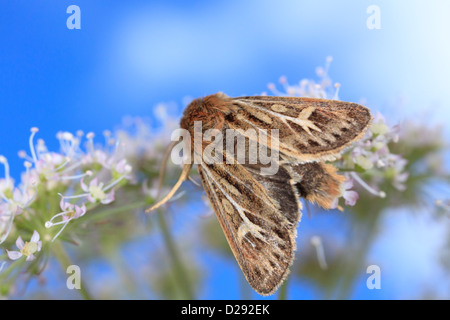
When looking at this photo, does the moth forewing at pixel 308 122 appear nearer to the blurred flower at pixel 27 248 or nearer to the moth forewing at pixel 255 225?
the moth forewing at pixel 255 225

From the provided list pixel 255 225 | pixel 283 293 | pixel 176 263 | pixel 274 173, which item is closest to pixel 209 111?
pixel 274 173

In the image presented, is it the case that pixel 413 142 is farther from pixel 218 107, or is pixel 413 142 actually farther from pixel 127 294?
pixel 127 294

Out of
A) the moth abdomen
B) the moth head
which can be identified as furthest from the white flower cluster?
the moth abdomen

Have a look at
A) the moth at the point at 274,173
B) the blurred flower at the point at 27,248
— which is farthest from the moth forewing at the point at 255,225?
the blurred flower at the point at 27,248

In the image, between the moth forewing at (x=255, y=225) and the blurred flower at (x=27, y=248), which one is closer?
the moth forewing at (x=255, y=225)

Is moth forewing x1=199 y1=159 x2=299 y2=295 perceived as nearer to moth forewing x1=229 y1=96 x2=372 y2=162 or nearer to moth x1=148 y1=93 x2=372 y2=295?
moth x1=148 y1=93 x2=372 y2=295

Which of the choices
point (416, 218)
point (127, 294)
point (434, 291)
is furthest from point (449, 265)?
point (127, 294)
